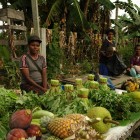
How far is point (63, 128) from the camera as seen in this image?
101 inches

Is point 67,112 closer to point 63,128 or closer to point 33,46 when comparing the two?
point 63,128

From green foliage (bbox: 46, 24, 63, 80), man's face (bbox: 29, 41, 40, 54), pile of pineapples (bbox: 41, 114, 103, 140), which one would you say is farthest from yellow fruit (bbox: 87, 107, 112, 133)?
green foliage (bbox: 46, 24, 63, 80)

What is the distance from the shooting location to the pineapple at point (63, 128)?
2555mm

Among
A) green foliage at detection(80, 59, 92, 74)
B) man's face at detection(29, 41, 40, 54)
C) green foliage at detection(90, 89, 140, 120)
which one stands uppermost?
man's face at detection(29, 41, 40, 54)

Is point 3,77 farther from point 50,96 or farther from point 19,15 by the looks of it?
point 50,96

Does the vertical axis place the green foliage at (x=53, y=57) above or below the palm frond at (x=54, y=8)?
below

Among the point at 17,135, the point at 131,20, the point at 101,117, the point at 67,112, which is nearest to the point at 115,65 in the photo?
the point at 67,112

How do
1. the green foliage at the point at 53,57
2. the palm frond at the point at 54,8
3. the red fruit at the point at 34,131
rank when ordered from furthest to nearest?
the palm frond at the point at 54,8
the green foliage at the point at 53,57
the red fruit at the point at 34,131

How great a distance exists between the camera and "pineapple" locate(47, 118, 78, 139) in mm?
2555

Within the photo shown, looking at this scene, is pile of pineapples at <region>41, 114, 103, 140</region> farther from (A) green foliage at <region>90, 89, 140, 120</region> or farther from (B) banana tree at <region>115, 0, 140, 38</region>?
(B) banana tree at <region>115, 0, 140, 38</region>

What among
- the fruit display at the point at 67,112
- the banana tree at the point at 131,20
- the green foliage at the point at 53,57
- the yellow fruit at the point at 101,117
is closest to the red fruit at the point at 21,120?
the fruit display at the point at 67,112

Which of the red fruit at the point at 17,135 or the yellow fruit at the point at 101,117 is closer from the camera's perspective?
the red fruit at the point at 17,135

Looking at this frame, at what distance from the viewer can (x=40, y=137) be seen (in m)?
2.53

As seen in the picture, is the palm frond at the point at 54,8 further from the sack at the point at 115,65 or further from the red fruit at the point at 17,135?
the red fruit at the point at 17,135
